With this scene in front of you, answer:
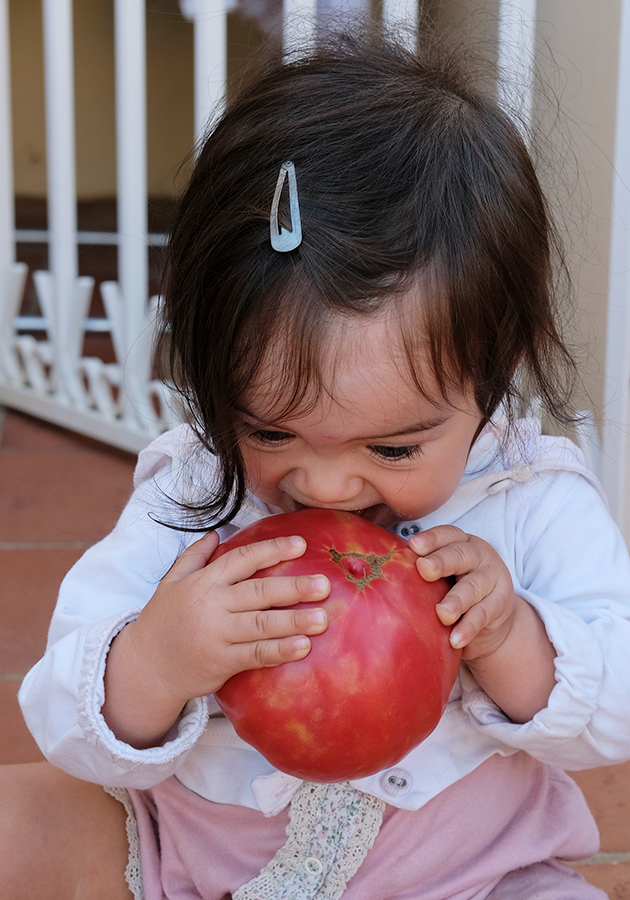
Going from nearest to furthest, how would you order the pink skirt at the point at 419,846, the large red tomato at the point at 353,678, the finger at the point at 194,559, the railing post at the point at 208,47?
the large red tomato at the point at 353,678 → the finger at the point at 194,559 → the pink skirt at the point at 419,846 → the railing post at the point at 208,47

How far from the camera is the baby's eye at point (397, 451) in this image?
2.78ft

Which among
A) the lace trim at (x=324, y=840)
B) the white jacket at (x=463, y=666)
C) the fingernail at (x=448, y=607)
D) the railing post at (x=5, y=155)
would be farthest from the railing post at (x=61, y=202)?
the fingernail at (x=448, y=607)

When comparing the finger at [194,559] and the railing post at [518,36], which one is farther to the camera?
the railing post at [518,36]

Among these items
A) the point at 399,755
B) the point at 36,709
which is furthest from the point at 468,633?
the point at 36,709

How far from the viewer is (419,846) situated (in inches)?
39.7

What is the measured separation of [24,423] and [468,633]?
2194 millimetres

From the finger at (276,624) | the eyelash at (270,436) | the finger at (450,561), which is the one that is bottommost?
the finger at (276,624)

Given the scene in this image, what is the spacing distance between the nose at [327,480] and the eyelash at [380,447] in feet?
0.09

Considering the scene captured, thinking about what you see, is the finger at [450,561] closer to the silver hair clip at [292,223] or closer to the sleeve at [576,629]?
the sleeve at [576,629]

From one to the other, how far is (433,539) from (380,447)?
0.32 ft

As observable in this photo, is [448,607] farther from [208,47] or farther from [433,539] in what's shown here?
[208,47]

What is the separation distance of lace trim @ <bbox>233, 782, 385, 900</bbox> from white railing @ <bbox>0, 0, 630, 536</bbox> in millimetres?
908

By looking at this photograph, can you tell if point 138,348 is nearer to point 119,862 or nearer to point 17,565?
point 17,565

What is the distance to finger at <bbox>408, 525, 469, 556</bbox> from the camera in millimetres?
854
